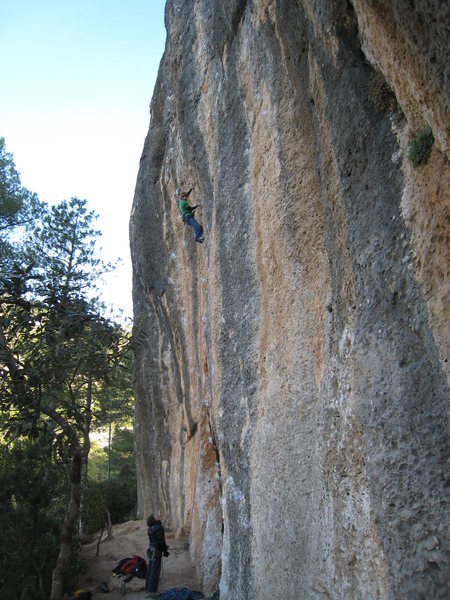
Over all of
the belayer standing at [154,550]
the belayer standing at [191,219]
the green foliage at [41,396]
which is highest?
the belayer standing at [191,219]

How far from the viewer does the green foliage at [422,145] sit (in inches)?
156

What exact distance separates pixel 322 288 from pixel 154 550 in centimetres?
589

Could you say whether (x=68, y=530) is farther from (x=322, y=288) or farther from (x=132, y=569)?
(x=322, y=288)

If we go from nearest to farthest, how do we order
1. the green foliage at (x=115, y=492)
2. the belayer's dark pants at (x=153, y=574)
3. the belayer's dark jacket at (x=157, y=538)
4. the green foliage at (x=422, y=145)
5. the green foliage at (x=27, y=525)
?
the green foliage at (x=422, y=145) < the belayer's dark jacket at (x=157, y=538) < the green foliage at (x=27, y=525) < the belayer's dark pants at (x=153, y=574) < the green foliage at (x=115, y=492)

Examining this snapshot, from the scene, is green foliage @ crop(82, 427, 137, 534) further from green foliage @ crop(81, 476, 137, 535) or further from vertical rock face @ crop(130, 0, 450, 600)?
vertical rock face @ crop(130, 0, 450, 600)

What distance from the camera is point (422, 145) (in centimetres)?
401

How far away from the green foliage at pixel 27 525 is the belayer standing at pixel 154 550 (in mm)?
1934

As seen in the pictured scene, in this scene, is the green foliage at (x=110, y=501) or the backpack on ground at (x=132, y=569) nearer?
the backpack on ground at (x=132, y=569)

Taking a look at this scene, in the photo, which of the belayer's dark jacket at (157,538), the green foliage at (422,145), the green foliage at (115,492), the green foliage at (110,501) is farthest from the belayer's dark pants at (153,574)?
Result: the green foliage at (110,501)

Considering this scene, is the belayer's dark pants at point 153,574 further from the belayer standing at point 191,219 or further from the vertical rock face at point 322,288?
the belayer standing at point 191,219

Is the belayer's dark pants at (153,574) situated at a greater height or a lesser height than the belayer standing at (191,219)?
lesser

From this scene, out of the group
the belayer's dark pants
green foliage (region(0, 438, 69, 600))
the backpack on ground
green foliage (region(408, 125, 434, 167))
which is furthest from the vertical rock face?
green foliage (region(0, 438, 69, 600))

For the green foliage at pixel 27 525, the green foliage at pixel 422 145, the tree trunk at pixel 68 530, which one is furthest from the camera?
the green foliage at pixel 27 525

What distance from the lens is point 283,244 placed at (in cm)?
656
